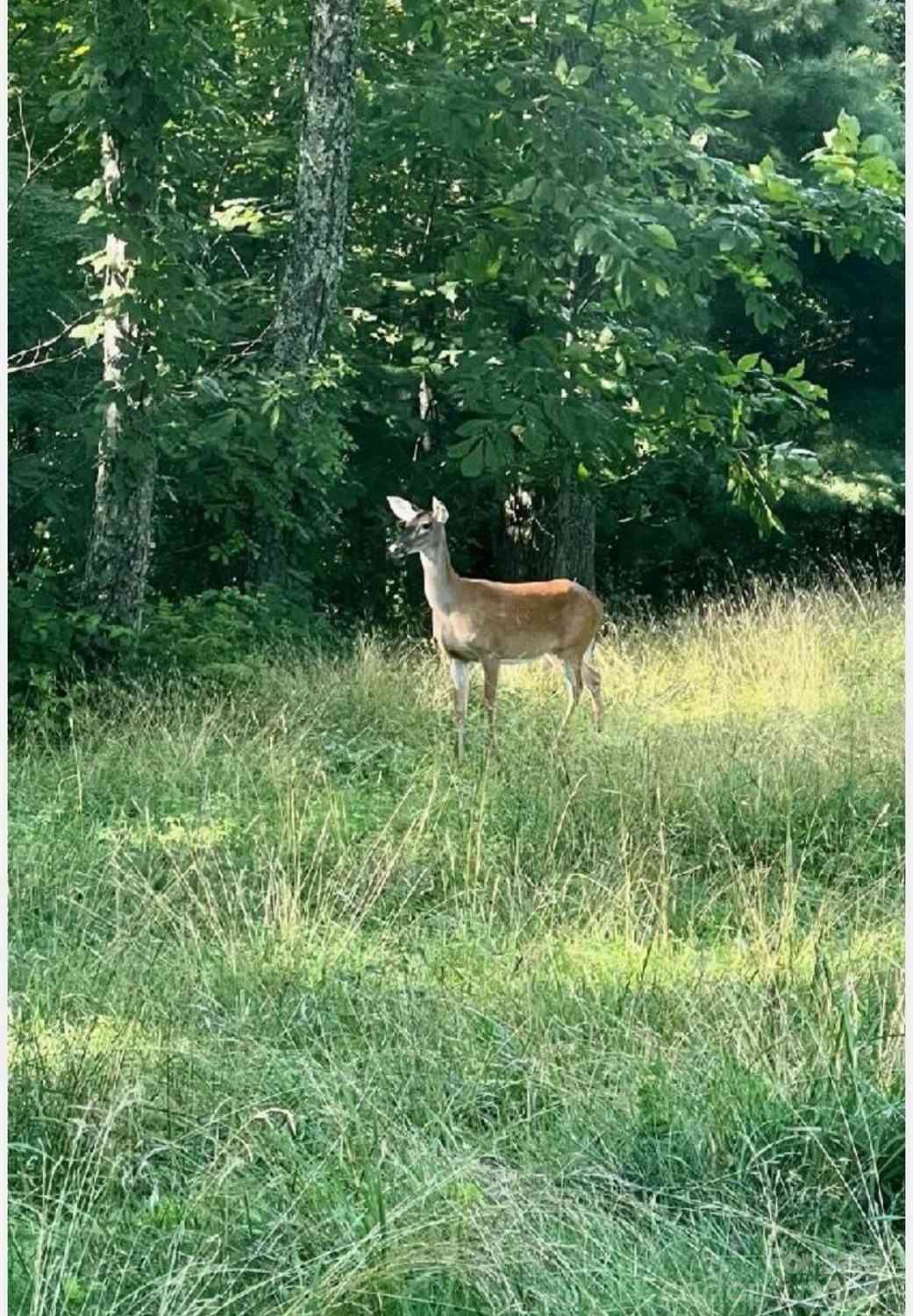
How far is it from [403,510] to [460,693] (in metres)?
0.71

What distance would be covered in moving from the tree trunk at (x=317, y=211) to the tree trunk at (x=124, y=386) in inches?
28.7

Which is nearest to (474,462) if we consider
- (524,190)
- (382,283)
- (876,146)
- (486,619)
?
(486,619)

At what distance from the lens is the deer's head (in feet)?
21.2

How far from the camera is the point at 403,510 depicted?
643 centimetres

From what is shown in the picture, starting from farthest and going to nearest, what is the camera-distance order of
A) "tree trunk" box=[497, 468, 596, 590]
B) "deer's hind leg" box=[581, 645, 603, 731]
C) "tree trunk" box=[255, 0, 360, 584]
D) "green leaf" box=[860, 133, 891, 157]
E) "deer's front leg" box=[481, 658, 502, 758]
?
1. "tree trunk" box=[497, 468, 596, 590]
2. "green leaf" box=[860, 133, 891, 157]
3. "tree trunk" box=[255, 0, 360, 584]
4. "deer's hind leg" box=[581, 645, 603, 731]
5. "deer's front leg" box=[481, 658, 502, 758]

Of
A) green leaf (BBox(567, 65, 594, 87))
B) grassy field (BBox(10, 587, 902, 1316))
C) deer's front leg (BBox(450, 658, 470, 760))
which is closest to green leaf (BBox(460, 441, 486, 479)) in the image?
deer's front leg (BBox(450, 658, 470, 760))

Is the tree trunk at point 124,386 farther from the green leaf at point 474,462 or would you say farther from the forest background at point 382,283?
the green leaf at point 474,462

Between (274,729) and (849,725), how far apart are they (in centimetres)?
188

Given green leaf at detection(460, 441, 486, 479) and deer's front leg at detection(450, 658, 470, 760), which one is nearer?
deer's front leg at detection(450, 658, 470, 760)

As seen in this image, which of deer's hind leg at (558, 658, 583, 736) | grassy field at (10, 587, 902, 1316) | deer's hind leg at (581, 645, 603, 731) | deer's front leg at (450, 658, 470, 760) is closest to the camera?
grassy field at (10, 587, 902, 1316)

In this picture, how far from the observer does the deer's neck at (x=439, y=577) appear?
653 cm

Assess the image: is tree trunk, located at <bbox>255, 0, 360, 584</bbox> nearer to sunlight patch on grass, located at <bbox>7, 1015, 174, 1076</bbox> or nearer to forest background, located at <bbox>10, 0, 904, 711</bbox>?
forest background, located at <bbox>10, 0, 904, 711</bbox>

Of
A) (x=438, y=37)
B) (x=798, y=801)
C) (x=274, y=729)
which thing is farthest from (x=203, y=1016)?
(x=438, y=37)

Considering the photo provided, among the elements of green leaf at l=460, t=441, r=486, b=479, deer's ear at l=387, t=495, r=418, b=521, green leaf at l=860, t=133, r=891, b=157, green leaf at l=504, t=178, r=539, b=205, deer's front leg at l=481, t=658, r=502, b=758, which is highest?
green leaf at l=860, t=133, r=891, b=157
